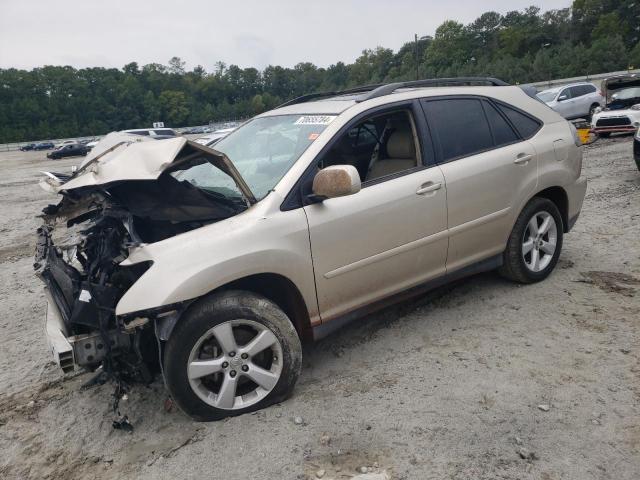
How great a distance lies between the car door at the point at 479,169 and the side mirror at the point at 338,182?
3.37ft

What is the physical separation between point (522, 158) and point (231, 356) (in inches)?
112

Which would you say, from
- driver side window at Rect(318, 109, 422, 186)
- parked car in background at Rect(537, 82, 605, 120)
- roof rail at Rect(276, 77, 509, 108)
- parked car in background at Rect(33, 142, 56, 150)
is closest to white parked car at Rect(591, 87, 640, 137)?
parked car in background at Rect(537, 82, 605, 120)

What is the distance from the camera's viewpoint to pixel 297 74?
431 feet

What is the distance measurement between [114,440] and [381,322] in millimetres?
2113

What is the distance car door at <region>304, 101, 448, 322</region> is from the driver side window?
3 cm

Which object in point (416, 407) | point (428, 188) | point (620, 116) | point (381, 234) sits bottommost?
point (416, 407)

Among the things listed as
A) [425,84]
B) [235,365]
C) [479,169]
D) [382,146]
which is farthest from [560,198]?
[235,365]

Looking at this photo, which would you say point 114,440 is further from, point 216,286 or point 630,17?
point 630,17

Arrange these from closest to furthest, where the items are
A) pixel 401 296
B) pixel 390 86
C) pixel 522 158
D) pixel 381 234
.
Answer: pixel 381 234, pixel 401 296, pixel 390 86, pixel 522 158

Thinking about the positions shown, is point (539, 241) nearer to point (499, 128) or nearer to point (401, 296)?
point (499, 128)

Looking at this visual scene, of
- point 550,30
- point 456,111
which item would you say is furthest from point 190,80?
point 456,111

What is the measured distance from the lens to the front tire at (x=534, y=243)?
418 cm

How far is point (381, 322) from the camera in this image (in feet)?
13.1

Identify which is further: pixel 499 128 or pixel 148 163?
pixel 499 128
